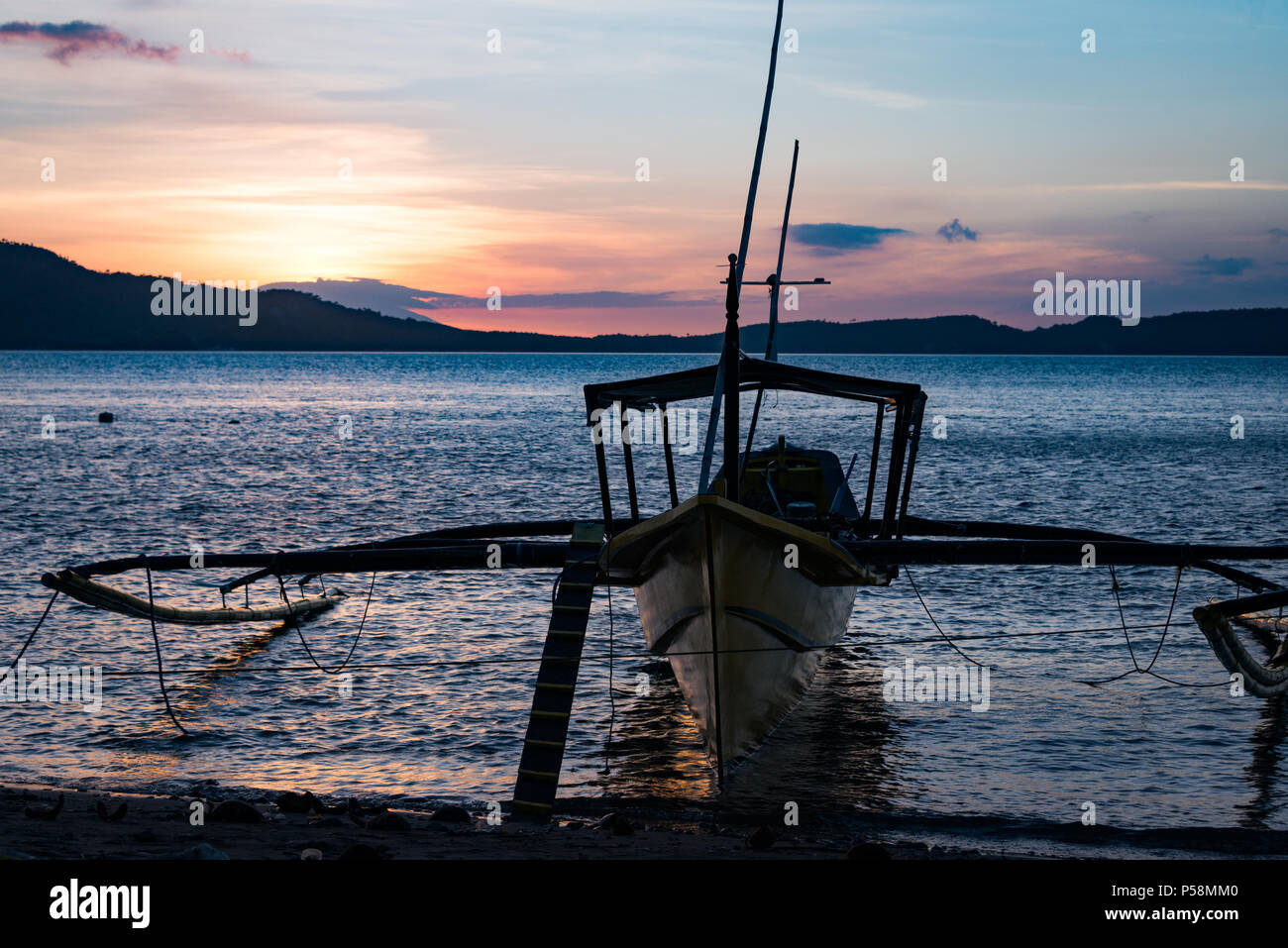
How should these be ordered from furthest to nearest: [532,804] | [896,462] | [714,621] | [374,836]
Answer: [896,462]
[714,621]
[532,804]
[374,836]

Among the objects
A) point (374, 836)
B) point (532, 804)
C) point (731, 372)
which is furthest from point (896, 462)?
point (374, 836)

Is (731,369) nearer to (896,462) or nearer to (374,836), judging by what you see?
(896,462)

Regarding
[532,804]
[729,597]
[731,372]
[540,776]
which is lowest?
[532,804]

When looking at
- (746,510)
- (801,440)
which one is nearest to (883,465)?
(801,440)

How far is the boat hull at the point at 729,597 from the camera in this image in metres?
11.0

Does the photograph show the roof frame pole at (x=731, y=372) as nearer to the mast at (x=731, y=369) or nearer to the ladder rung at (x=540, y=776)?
the mast at (x=731, y=369)

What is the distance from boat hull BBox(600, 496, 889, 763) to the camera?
10969mm

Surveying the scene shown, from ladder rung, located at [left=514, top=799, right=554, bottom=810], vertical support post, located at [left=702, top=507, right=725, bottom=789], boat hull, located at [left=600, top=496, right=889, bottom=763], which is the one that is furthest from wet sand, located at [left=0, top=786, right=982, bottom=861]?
boat hull, located at [left=600, top=496, right=889, bottom=763]

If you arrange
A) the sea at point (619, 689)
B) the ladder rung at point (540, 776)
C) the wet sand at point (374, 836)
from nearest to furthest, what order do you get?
the wet sand at point (374, 836), the ladder rung at point (540, 776), the sea at point (619, 689)

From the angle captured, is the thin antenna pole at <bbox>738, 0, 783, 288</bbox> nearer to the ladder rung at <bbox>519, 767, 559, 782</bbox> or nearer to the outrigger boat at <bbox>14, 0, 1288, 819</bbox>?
the outrigger boat at <bbox>14, 0, 1288, 819</bbox>

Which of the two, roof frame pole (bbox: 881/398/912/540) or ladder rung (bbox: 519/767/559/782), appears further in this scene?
roof frame pole (bbox: 881/398/912/540)

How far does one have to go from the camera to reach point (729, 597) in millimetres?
11258

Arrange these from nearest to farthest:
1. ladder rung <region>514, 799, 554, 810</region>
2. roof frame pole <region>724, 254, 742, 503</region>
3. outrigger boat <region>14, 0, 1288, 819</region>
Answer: ladder rung <region>514, 799, 554, 810</region> → outrigger boat <region>14, 0, 1288, 819</region> → roof frame pole <region>724, 254, 742, 503</region>

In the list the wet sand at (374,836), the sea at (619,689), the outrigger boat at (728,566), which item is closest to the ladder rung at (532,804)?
the outrigger boat at (728,566)
